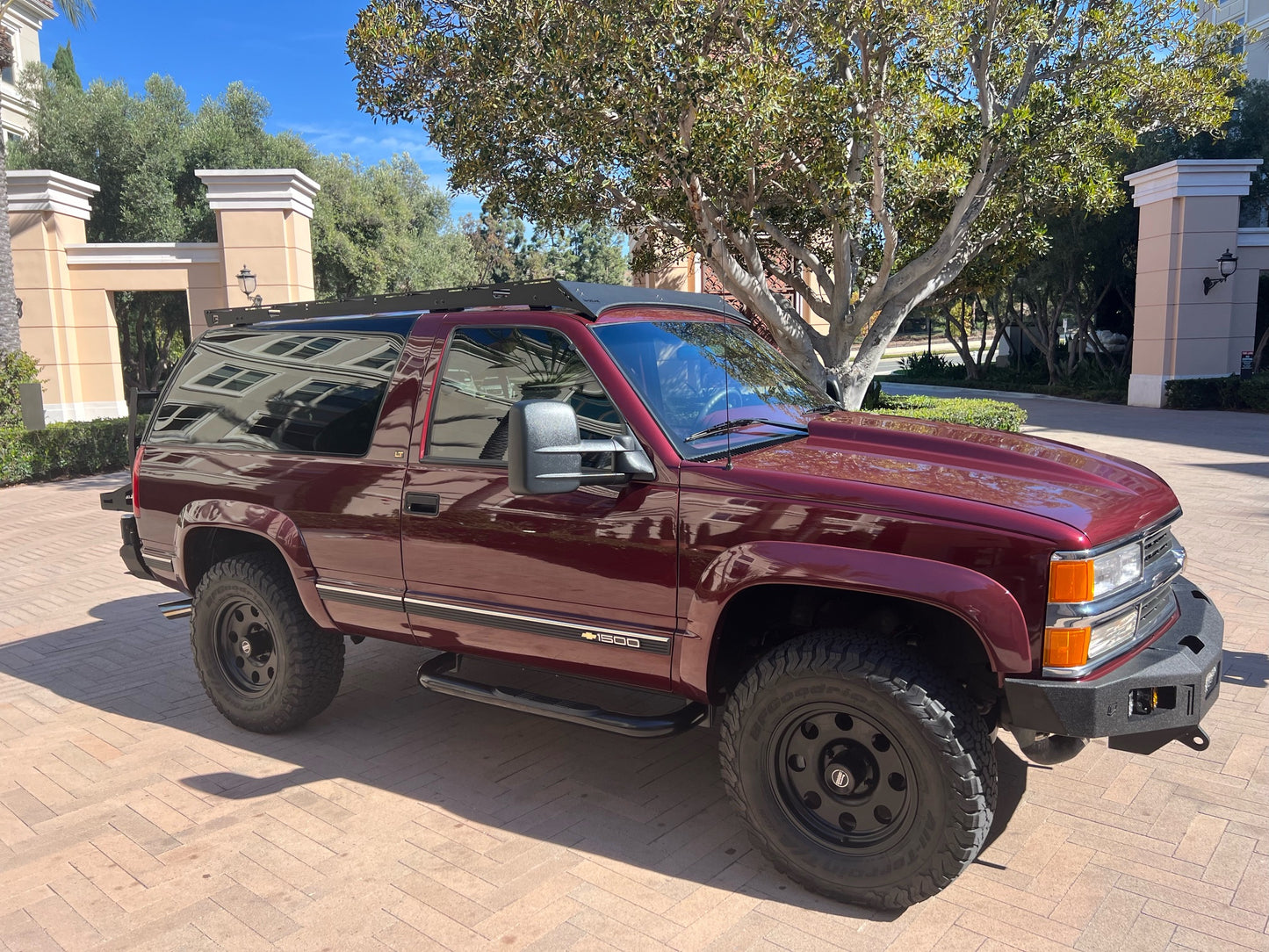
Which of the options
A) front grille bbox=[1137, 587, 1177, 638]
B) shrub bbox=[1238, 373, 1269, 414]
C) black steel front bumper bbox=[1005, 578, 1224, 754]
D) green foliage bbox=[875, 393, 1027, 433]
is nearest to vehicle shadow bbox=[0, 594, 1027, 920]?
black steel front bumper bbox=[1005, 578, 1224, 754]

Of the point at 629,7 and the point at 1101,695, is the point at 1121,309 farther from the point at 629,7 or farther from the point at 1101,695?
the point at 1101,695

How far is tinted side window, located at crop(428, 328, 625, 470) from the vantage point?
3609mm

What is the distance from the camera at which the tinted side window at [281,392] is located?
419 cm

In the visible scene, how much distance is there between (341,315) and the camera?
14.7ft

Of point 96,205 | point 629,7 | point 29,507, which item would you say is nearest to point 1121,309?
point 629,7

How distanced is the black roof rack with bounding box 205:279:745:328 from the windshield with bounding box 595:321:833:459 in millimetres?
142

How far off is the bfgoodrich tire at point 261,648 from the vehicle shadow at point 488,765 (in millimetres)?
205

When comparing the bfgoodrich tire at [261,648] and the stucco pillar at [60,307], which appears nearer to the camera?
the bfgoodrich tire at [261,648]

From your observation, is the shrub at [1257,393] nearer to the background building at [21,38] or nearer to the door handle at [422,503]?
the door handle at [422,503]

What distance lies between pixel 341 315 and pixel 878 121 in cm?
728

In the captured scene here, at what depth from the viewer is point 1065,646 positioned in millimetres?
2805

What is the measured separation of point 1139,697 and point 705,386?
1.92 metres

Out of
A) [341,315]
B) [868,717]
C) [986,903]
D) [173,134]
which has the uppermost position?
[173,134]

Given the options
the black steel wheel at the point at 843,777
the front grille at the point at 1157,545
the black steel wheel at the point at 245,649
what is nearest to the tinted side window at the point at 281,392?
the black steel wheel at the point at 245,649
